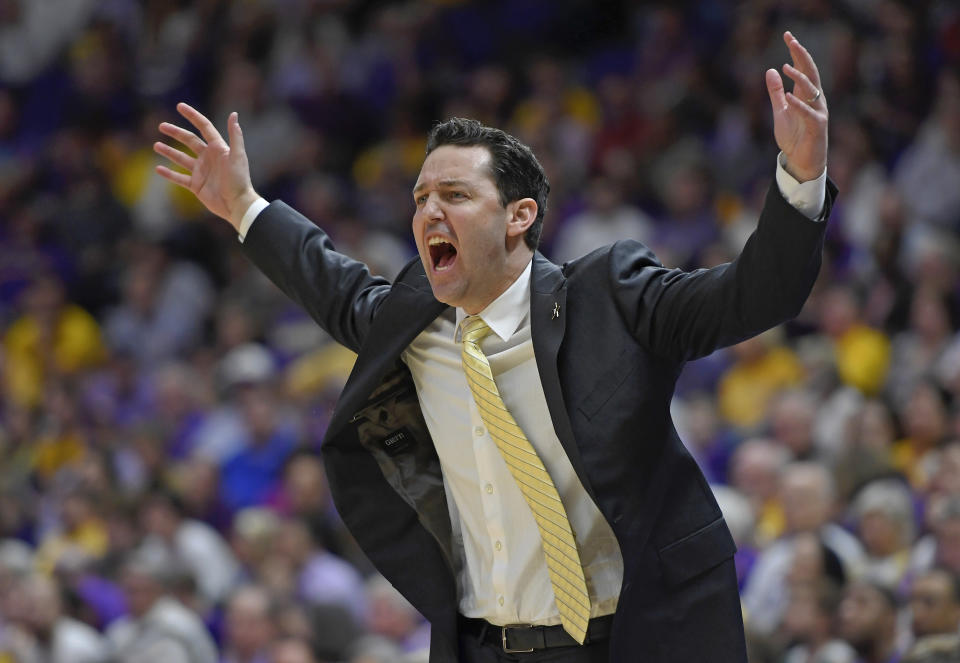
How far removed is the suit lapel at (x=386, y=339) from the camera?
302cm

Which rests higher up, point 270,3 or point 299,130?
point 270,3

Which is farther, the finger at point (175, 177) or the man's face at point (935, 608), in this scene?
the man's face at point (935, 608)

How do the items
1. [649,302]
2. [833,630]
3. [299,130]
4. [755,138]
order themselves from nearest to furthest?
[649,302], [833,630], [755,138], [299,130]

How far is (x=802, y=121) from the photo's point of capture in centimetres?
250

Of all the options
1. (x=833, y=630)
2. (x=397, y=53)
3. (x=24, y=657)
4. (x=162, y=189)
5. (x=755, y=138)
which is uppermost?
(x=397, y=53)

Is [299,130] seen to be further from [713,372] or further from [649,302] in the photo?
[649,302]

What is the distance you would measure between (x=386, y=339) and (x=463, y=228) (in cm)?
29

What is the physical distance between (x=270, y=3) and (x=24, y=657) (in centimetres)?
586

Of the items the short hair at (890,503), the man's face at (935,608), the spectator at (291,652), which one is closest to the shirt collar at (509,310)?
the man's face at (935,608)

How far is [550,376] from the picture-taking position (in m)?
2.81

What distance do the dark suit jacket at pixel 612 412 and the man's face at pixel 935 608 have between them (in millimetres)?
2284

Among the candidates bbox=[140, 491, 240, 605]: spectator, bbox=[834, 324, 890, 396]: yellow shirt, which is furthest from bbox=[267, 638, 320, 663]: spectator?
bbox=[834, 324, 890, 396]: yellow shirt

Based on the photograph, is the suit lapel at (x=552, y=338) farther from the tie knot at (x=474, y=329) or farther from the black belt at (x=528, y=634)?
the black belt at (x=528, y=634)

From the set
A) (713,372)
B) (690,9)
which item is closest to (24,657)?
(713,372)
